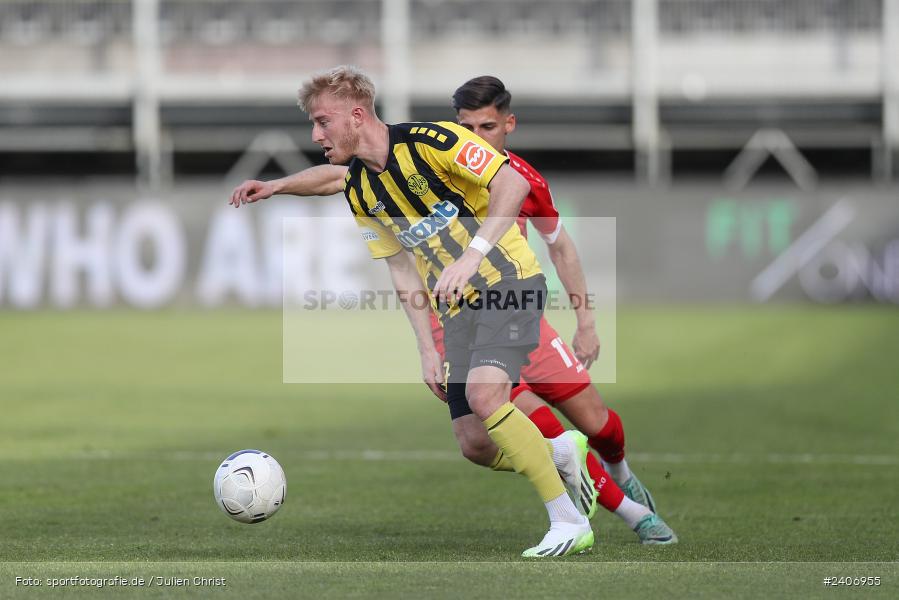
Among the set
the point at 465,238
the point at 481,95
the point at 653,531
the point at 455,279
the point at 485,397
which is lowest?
the point at 653,531

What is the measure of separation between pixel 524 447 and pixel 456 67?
2748 centimetres

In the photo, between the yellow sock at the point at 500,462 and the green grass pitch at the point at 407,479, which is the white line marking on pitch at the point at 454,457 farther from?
the yellow sock at the point at 500,462

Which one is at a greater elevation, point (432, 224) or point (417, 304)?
point (432, 224)

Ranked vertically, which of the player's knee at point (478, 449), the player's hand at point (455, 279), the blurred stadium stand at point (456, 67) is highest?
the blurred stadium stand at point (456, 67)

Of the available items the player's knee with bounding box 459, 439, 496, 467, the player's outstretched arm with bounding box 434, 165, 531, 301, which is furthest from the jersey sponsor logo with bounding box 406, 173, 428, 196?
the player's knee with bounding box 459, 439, 496, 467

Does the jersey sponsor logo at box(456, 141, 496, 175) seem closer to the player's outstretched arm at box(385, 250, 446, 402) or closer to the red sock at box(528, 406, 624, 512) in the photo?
the player's outstretched arm at box(385, 250, 446, 402)

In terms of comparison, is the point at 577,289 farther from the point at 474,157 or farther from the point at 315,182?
the point at 315,182

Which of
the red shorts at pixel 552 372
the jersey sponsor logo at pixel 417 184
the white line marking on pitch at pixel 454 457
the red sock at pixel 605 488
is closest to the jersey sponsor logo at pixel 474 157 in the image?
the jersey sponsor logo at pixel 417 184

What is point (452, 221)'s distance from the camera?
624 cm

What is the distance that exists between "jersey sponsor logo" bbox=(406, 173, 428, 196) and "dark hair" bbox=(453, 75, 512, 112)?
84 centimetres

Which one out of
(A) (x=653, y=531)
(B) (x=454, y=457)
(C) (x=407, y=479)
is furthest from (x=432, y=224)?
(B) (x=454, y=457)

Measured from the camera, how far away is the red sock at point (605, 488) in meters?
6.61

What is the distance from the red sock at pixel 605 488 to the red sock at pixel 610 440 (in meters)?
0.20

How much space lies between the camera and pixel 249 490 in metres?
6.45
